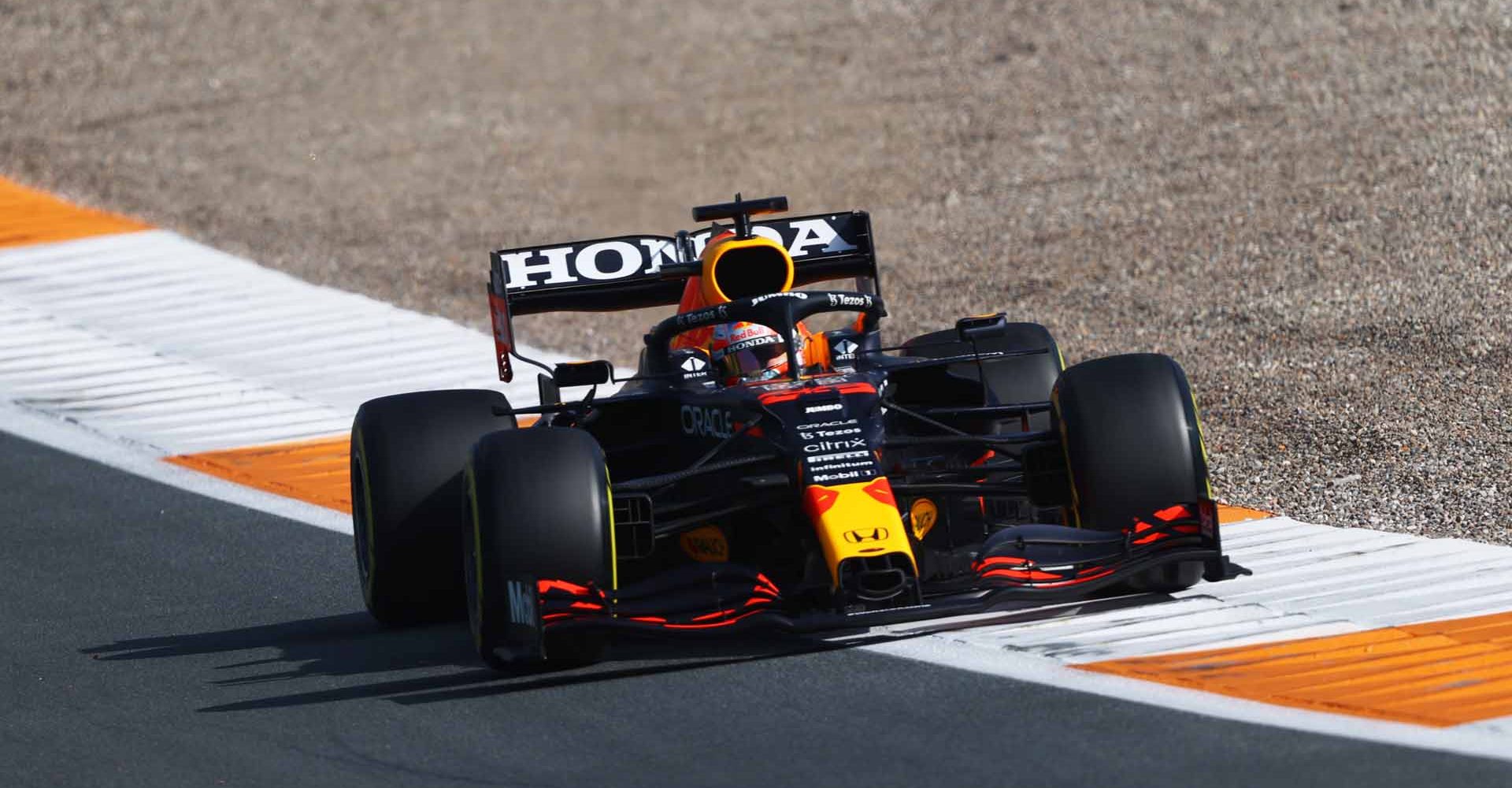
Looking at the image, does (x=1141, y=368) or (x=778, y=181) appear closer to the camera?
(x=1141, y=368)

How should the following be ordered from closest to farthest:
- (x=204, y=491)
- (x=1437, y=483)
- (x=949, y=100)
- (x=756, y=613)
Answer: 1. (x=756, y=613)
2. (x=1437, y=483)
3. (x=204, y=491)
4. (x=949, y=100)

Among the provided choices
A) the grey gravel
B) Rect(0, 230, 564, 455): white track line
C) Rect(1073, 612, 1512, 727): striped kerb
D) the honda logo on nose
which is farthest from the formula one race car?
Rect(0, 230, 564, 455): white track line

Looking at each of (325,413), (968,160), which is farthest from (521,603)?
(968,160)

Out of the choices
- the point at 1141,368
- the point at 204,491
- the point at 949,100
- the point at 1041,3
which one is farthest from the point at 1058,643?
the point at 1041,3

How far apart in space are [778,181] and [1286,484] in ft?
35.0

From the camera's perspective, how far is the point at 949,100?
22516 millimetres

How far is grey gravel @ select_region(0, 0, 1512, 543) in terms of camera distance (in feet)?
41.2

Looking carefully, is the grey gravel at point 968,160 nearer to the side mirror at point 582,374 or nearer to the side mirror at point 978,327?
the side mirror at point 978,327

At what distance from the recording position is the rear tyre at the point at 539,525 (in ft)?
24.0

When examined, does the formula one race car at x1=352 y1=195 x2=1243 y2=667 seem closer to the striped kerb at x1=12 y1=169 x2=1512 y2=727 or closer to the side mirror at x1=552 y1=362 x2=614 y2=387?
the side mirror at x1=552 y1=362 x2=614 y2=387

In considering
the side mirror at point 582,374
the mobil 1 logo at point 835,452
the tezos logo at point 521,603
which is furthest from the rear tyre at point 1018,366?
the tezos logo at point 521,603

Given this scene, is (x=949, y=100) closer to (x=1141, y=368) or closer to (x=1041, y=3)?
(x=1041, y=3)

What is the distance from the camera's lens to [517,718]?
7266 millimetres

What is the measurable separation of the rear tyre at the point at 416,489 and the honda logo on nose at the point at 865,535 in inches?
72.7
